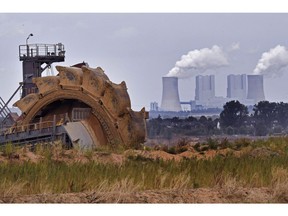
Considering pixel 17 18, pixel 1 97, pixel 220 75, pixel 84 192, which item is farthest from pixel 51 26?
pixel 84 192

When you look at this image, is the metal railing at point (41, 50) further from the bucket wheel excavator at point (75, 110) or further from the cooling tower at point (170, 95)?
the cooling tower at point (170, 95)

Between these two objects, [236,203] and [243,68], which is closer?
[236,203]

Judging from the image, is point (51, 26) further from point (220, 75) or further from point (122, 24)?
point (220, 75)

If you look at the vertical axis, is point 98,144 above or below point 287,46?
below

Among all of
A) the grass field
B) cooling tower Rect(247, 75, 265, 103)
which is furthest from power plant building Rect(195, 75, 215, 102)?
the grass field

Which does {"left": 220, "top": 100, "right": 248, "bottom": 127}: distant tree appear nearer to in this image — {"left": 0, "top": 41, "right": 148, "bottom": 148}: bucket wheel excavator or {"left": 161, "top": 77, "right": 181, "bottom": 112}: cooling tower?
{"left": 161, "top": 77, "right": 181, "bottom": 112}: cooling tower

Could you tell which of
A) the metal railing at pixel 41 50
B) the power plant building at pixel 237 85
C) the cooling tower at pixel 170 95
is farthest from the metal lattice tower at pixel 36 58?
the power plant building at pixel 237 85

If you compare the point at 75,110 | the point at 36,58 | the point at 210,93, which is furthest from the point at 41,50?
the point at 210,93
